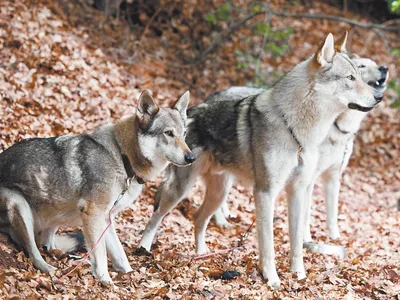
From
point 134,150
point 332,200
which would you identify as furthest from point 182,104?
point 332,200

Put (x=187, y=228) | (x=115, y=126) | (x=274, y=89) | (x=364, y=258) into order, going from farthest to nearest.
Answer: (x=187, y=228) → (x=364, y=258) → (x=274, y=89) → (x=115, y=126)

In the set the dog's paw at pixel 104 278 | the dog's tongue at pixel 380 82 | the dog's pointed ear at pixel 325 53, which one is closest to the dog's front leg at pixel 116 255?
the dog's paw at pixel 104 278

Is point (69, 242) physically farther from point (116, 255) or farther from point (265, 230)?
point (265, 230)

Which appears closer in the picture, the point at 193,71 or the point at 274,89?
the point at 274,89

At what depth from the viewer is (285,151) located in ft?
21.7

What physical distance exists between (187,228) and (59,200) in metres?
3.09

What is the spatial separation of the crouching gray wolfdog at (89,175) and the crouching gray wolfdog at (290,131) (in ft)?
3.05

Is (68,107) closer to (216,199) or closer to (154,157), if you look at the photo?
(216,199)

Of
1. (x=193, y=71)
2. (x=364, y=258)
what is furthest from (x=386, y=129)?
(x=364, y=258)

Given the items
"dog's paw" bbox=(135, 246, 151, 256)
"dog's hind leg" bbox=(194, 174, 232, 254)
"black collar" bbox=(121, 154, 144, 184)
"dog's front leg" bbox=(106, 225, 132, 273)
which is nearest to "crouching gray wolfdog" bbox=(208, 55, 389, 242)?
"dog's hind leg" bbox=(194, 174, 232, 254)

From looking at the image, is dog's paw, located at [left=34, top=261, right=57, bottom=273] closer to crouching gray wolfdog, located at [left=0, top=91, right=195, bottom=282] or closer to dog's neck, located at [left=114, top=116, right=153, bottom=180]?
crouching gray wolfdog, located at [left=0, top=91, right=195, bottom=282]

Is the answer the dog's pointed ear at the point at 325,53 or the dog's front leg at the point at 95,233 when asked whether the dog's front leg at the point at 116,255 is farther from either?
the dog's pointed ear at the point at 325,53

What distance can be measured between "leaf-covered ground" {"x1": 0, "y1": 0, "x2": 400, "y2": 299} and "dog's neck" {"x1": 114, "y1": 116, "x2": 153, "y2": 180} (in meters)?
1.06

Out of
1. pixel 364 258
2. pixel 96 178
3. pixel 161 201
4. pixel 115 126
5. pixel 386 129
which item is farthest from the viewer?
pixel 386 129
